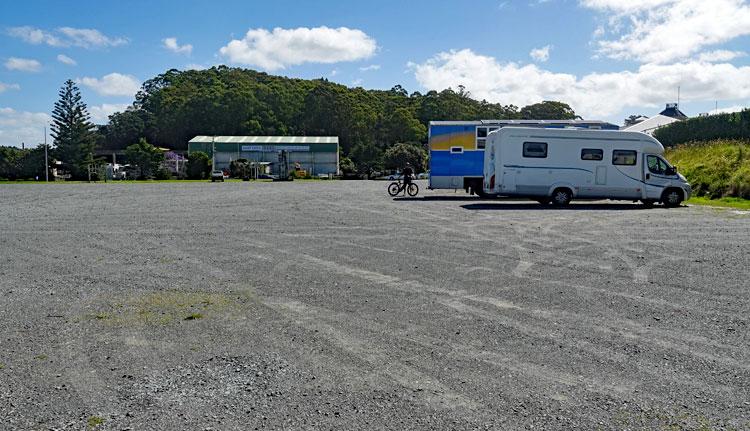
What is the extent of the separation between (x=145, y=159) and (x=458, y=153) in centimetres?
5395

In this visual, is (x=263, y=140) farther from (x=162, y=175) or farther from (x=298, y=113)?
(x=162, y=175)

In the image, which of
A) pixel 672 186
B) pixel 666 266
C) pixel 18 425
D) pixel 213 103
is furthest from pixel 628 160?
pixel 213 103

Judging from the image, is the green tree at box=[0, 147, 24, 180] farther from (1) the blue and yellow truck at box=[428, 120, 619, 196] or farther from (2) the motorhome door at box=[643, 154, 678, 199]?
(2) the motorhome door at box=[643, 154, 678, 199]

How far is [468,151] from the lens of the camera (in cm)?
2703

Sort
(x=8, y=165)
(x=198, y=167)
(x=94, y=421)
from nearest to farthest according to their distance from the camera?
(x=94, y=421) → (x=198, y=167) → (x=8, y=165)

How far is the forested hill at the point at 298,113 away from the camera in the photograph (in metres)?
106

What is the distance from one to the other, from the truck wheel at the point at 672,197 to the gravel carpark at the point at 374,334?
35.4 ft

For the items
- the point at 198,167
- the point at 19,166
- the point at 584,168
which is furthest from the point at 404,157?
the point at 584,168

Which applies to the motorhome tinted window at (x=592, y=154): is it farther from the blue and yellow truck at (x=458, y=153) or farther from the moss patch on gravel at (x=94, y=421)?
the moss patch on gravel at (x=94, y=421)

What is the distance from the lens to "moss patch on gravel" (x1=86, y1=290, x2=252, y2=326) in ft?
20.4

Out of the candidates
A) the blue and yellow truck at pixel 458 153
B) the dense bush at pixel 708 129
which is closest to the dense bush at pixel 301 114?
the dense bush at pixel 708 129

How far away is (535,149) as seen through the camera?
22.2 m

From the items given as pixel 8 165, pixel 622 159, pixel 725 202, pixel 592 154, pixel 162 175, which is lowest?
pixel 725 202

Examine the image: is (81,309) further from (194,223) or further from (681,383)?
(194,223)
